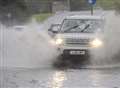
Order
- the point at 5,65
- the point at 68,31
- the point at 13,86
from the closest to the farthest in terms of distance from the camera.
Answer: the point at 13,86 < the point at 5,65 < the point at 68,31

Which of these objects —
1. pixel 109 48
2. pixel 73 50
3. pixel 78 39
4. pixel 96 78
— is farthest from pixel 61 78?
pixel 109 48

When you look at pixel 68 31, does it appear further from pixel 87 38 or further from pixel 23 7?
pixel 23 7

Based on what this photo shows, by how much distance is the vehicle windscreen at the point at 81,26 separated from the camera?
902 inches

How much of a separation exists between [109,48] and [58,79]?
6638 mm

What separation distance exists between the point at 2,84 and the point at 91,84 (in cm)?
215

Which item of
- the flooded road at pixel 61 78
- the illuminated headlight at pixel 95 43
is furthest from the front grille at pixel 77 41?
the flooded road at pixel 61 78

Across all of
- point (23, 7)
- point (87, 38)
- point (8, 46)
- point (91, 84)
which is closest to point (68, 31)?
point (87, 38)

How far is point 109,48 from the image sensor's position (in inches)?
906

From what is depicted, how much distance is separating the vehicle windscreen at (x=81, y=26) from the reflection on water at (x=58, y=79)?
401cm

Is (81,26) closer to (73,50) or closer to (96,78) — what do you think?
(73,50)

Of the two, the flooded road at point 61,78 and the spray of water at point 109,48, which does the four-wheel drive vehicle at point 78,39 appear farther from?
the flooded road at point 61,78

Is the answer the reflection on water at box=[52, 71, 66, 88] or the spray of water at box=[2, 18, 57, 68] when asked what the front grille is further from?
the reflection on water at box=[52, 71, 66, 88]

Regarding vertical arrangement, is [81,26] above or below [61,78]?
above

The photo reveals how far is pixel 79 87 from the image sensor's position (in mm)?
14820
